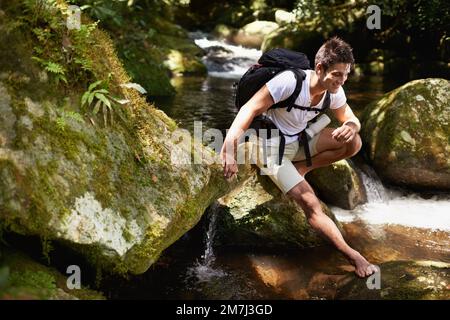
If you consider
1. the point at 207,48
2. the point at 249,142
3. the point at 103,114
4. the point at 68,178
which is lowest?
the point at 207,48

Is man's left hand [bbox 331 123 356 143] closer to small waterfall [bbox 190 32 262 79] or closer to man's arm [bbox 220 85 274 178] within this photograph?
man's arm [bbox 220 85 274 178]

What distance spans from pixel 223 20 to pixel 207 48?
5.77 m

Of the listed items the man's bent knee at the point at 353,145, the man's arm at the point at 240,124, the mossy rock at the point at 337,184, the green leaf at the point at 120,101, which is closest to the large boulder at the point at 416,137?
the mossy rock at the point at 337,184

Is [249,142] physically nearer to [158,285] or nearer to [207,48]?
[158,285]

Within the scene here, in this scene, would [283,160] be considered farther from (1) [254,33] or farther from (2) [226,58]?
(1) [254,33]

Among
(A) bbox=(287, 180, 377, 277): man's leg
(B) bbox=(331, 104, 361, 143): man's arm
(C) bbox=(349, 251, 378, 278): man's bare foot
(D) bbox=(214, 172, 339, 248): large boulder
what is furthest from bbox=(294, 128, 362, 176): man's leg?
(C) bbox=(349, 251, 378, 278): man's bare foot

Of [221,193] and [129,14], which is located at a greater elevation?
[129,14]

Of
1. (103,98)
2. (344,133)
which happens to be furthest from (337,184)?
(103,98)

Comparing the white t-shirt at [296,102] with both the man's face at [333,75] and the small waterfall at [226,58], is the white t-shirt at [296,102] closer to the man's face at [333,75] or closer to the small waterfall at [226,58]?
the man's face at [333,75]

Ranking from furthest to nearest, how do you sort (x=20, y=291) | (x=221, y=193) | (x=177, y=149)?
(x=221, y=193) → (x=177, y=149) → (x=20, y=291)

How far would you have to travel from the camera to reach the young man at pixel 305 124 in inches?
178

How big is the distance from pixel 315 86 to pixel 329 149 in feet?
3.89

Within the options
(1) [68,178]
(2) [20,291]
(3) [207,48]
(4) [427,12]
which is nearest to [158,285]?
(1) [68,178]
